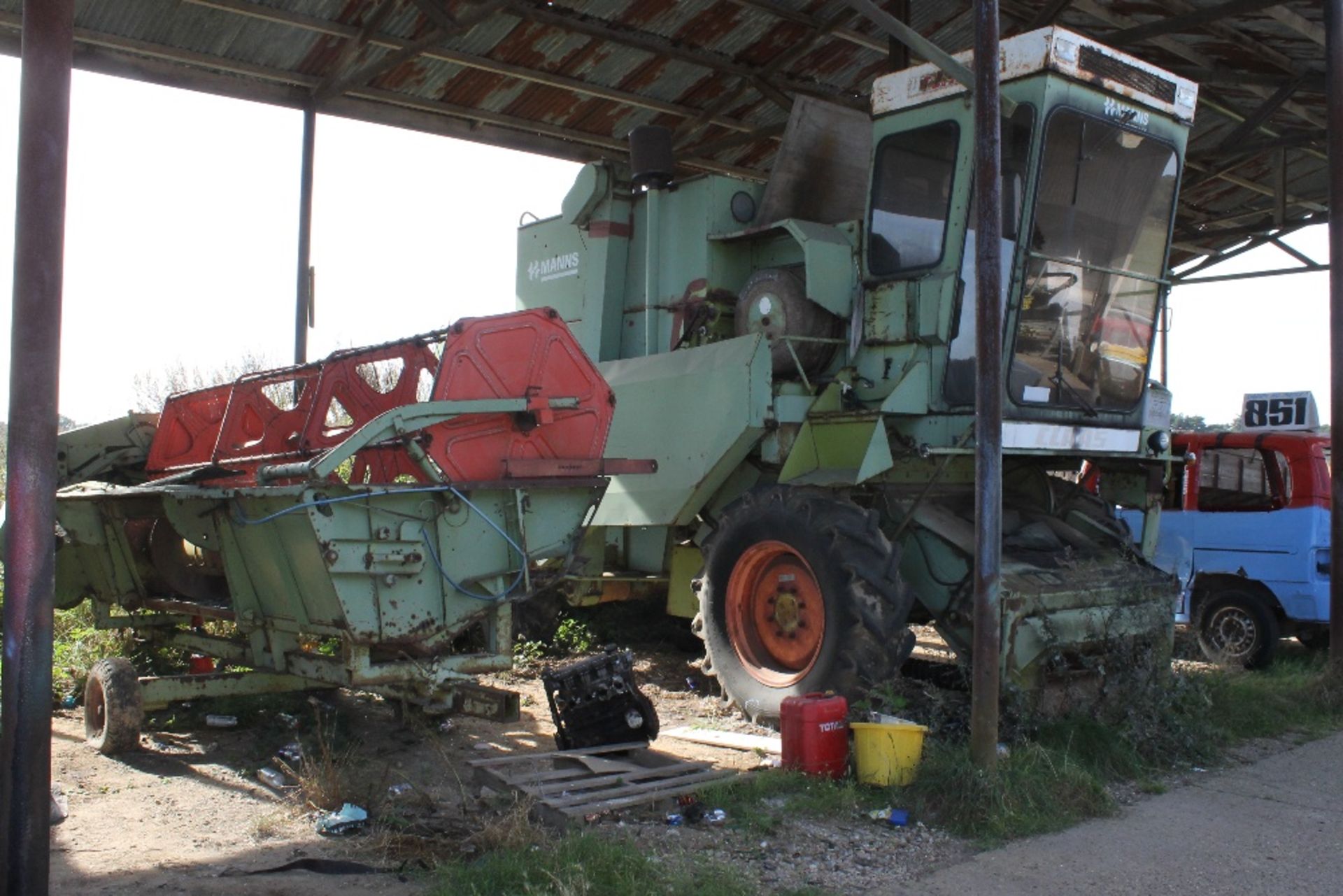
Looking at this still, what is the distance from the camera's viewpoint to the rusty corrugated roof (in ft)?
31.3

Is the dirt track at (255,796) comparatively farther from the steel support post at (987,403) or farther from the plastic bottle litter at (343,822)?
the steel support post at (987,403)

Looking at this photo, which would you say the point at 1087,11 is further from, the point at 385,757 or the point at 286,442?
the point at 385,757

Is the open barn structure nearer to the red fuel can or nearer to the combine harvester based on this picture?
the combine harvester

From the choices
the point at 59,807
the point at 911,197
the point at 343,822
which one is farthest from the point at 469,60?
the point at 343,822

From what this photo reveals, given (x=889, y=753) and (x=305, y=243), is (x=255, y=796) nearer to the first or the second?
(x=889, y=753)

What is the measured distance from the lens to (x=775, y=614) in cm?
675

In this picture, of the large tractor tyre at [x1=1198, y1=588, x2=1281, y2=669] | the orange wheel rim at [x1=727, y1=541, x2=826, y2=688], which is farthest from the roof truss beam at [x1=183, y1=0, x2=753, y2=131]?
the large tractor tyre at [x1=1198, y1=588, x2=1281, y2=669]

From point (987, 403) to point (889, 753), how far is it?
1619mm

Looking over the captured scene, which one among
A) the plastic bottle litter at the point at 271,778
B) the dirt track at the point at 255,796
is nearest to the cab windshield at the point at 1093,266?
the dirt track at the point at 255,796

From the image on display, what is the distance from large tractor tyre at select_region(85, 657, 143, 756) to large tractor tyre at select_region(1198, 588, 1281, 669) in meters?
7.59

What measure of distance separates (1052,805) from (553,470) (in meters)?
2.85

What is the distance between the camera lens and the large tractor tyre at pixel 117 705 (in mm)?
5973

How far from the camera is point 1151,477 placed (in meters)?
7.82

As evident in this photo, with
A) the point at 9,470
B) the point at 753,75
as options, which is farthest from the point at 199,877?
the point at 753,75
